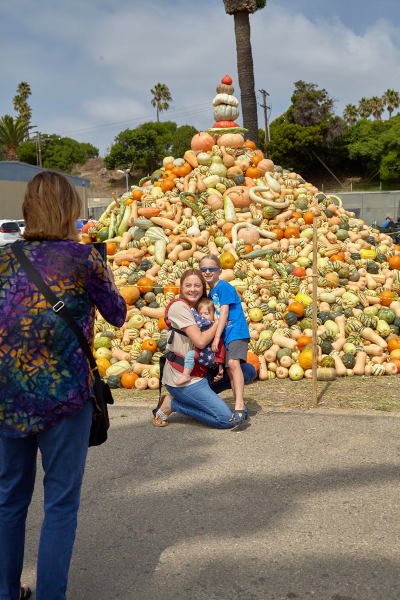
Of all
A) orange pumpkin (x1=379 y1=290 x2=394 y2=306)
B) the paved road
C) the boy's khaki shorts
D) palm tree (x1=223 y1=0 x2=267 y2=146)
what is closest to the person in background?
the paved road

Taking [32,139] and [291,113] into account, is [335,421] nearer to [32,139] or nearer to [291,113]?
[291,113]

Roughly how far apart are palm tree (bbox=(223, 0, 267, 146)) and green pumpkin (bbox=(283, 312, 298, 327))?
7840 mm

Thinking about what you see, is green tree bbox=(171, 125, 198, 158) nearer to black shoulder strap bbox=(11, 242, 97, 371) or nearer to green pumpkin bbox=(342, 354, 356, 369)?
green pumpkin bbox=(342, 354, 356, 369)

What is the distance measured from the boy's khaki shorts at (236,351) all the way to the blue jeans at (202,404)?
0.30 meters

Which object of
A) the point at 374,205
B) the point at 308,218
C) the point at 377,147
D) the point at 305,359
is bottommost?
the point at 305,359

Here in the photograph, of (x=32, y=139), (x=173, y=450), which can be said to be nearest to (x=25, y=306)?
(x=173, y=450)

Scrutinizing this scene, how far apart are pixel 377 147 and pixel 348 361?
46.0 meters

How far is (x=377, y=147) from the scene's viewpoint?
47.9 m

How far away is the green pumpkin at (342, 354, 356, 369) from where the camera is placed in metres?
6.57

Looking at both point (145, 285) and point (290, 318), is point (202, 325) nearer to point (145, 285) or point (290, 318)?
point (290, 318)

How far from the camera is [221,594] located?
2.45 metres

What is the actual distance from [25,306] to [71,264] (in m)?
0.24

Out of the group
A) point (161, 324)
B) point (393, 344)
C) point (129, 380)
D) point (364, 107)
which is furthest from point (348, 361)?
point (364, 107)

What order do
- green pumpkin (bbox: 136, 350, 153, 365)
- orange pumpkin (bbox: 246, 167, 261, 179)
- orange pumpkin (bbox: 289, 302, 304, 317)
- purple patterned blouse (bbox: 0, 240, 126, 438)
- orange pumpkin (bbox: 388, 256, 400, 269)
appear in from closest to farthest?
purple patterned blouse (bbox: 0, 240, 126, 438)
green pumpkin (bbox: 136, 350, 153, 365)
orange pumpkin (bbox: 289, 302, 304, 317)
orange pumpkin (bbox: 388, 256, 400, 269)
orange pumpkin (bbox: 246, 167, 261, 179)
